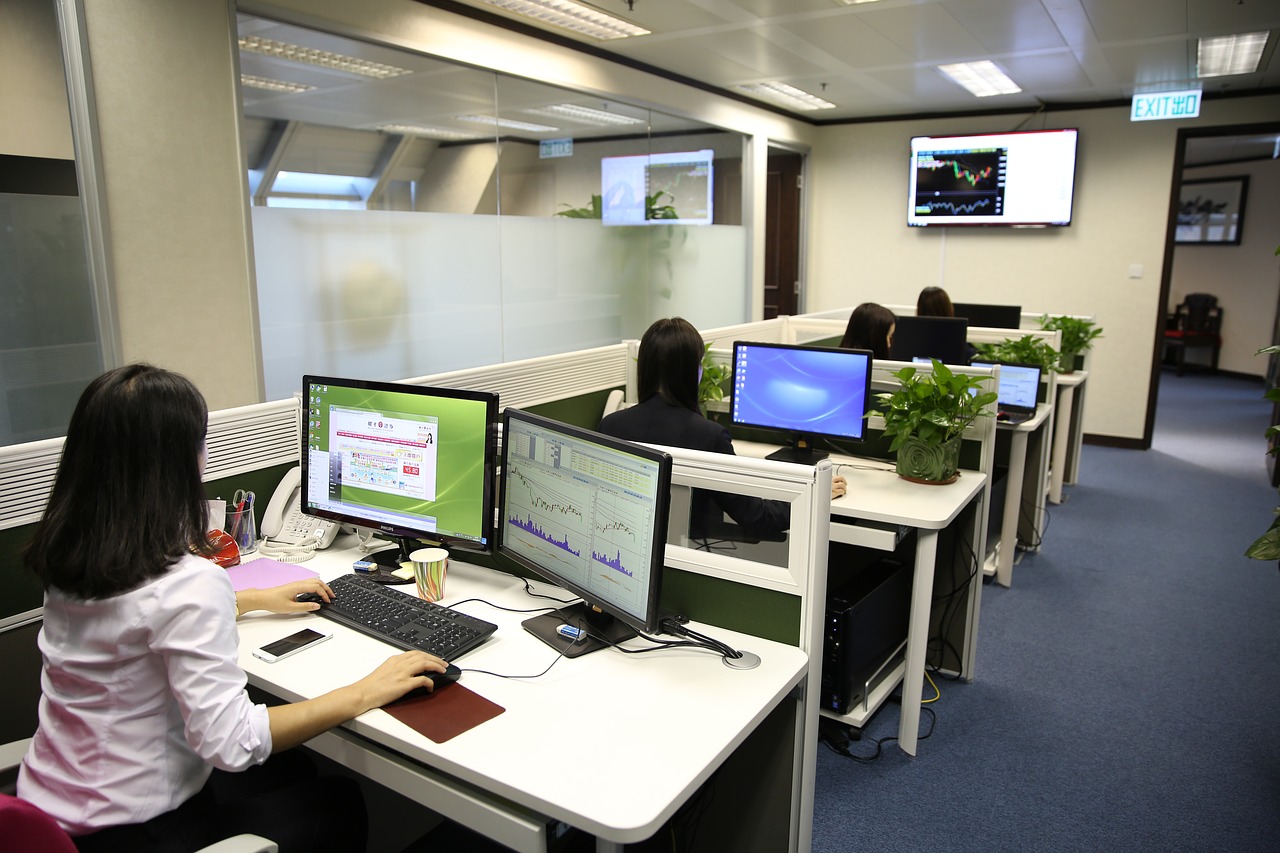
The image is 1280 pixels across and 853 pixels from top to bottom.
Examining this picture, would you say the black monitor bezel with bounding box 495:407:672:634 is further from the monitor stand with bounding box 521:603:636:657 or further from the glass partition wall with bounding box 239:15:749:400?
the glass partition wall with bounding box 239:15:749:400

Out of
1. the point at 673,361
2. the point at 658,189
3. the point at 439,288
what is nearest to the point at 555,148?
the point at 658,189

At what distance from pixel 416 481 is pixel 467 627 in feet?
1.42

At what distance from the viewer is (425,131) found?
3949mm

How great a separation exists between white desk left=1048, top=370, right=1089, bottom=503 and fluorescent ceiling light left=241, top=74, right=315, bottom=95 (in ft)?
13.3

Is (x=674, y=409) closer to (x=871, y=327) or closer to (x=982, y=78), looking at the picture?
(x=871, y=327)

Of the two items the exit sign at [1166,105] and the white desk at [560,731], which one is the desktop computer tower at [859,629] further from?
the exit sign at [1166,105]

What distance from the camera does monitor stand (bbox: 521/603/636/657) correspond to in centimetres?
164

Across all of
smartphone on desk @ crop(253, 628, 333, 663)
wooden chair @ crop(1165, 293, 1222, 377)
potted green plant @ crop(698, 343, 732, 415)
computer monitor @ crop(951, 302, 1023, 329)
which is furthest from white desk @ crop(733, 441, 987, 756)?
wooden chair @ crop(1165, 293, 1222, 377)

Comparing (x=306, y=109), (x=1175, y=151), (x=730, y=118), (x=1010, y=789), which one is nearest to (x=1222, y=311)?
(x=1175, y=151)

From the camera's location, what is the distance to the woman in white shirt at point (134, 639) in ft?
4.02

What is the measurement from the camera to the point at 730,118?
6293 millimetres

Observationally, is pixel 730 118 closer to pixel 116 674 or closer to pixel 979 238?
pixel 979 238

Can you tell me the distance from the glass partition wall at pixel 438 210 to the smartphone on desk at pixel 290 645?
1934 mm

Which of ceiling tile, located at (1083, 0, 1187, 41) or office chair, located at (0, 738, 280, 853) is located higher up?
ceiling tile, located at (1083, 0, 1187, 41)
